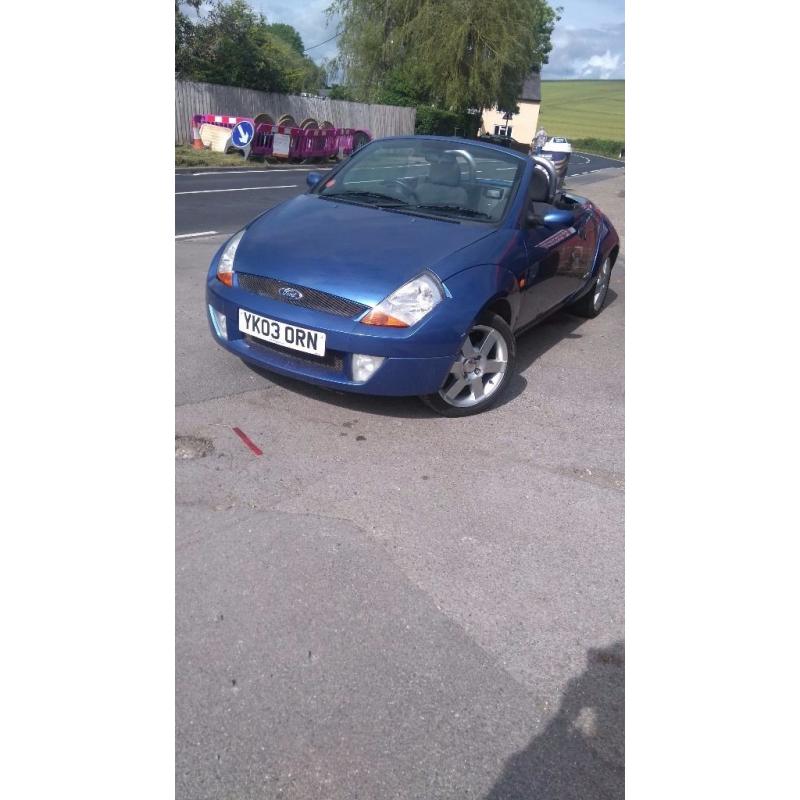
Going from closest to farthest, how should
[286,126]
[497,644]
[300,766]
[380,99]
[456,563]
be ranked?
[300,766] → [497,644] → [456,563] → [286,126] → [380,99]

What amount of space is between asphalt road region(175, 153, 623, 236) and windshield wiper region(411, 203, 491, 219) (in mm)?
5929

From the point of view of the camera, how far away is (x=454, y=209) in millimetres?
4609

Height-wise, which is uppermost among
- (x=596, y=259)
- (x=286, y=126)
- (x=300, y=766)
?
(x=286, y=126)

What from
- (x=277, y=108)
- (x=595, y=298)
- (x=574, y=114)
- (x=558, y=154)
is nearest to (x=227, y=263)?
(x=595, y=298)

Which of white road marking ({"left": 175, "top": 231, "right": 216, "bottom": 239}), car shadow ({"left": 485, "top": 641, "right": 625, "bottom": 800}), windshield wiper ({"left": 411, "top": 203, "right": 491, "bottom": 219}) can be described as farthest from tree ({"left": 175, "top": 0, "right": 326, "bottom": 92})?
car shadow ({"left": 485, "top": 641, "right": 625, "bottom": 800})

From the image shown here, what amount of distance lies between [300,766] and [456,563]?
106 centimetres

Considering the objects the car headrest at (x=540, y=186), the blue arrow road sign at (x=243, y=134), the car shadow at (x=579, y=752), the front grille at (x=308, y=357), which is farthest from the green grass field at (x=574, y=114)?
the car shadow at (x=579, y=752)

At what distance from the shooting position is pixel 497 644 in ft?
7.94

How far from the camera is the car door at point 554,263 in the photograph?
466 centimetres

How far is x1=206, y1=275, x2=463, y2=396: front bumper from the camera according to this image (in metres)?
3.62

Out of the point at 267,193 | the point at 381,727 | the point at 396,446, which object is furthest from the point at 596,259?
the point at 267,193

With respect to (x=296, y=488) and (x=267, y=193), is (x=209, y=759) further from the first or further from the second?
(x=267, y=193)

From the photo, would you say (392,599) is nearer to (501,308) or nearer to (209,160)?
(501,308)

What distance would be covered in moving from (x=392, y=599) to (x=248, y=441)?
1.38 m
